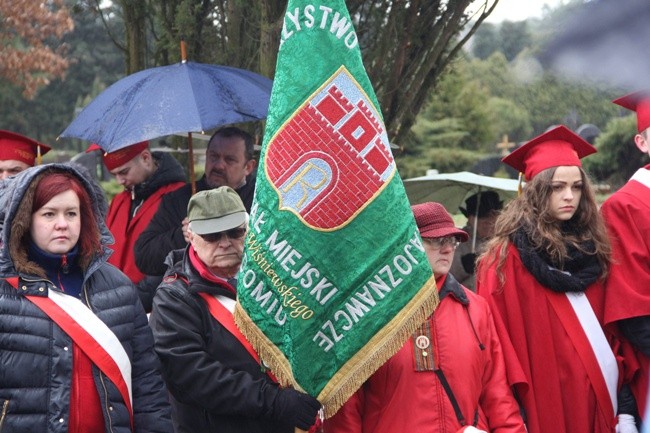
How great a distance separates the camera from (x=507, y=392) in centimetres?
412

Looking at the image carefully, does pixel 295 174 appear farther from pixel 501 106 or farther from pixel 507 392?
pixel 501 106

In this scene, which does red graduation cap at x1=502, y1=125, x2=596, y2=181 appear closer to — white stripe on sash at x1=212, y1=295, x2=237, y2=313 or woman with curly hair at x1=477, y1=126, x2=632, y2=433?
woman with curly hair at x1=477, y1=126, x2=632, y2=433

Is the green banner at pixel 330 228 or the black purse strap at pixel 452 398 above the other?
the green banner at pixel 330 228

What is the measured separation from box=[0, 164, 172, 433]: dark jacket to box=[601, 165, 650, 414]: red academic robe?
6.90 feet

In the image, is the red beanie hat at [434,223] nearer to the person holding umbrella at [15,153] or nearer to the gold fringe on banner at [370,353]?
the gold fringe on banner at [370,353]

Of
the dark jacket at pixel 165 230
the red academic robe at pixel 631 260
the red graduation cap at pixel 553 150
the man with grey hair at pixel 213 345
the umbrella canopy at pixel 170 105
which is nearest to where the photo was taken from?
the man with grey hair at pixel 213 345

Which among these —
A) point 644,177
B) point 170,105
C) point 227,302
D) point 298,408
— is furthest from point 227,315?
point 644,177

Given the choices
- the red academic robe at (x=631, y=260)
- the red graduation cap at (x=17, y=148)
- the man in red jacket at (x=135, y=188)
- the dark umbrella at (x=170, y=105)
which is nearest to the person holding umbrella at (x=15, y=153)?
the red graduation cap at (x=17, y=148)

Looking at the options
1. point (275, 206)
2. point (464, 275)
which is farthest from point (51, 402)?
point (464, 275)

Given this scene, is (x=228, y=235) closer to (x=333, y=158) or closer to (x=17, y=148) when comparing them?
(x=333, y=158)

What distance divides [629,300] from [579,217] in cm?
45

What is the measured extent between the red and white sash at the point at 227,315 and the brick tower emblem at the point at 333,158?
667 millimetres

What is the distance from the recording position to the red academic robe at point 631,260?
14.6ft

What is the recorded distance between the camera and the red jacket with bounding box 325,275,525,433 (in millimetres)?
3895
